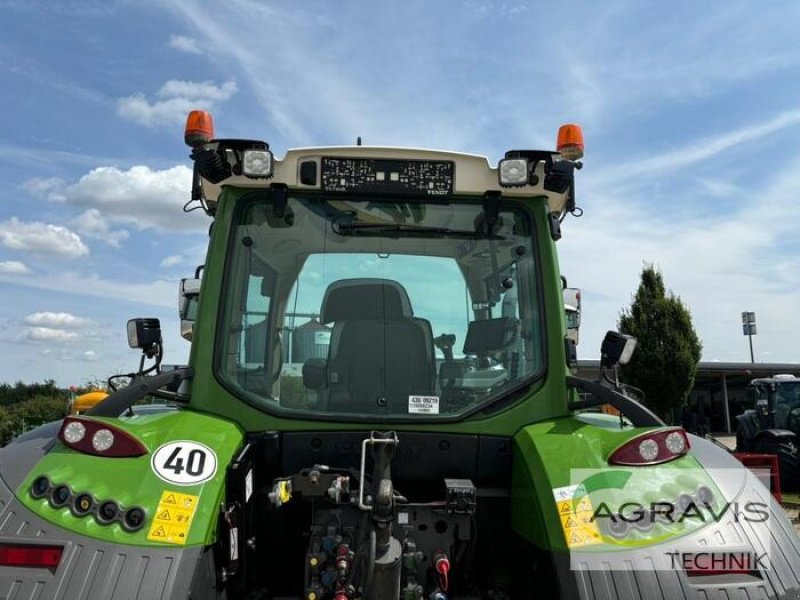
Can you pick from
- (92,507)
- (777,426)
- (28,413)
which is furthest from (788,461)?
(28,413)

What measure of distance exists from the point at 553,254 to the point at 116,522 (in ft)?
7.42

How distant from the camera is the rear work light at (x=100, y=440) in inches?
Answer: 114

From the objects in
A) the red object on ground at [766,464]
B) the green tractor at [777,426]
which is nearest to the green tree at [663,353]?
the green tractor at [777,426]

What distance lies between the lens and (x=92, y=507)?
2678mm

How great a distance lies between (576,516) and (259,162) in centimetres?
210

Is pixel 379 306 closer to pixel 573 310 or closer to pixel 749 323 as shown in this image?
pixel 573 310

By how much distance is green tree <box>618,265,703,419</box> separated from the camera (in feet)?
94.6

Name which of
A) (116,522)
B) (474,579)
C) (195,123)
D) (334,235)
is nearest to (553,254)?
(334,235)

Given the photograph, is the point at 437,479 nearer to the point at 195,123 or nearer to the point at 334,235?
the point at 334,235

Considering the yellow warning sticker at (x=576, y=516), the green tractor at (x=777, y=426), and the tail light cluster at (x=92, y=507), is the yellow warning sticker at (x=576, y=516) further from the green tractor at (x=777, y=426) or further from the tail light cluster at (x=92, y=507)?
the green tractor at (x=777, y=426)

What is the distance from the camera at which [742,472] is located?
307 cm

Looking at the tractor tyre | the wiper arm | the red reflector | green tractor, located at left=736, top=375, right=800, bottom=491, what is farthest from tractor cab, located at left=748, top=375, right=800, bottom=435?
the red reflector

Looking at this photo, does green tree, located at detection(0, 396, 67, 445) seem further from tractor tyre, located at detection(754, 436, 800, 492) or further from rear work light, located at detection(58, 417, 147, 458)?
rear work light, located at detection(58, 417, 147, 458)

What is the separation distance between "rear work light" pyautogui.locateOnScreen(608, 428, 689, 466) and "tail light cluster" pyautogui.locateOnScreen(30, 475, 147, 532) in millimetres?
1837
